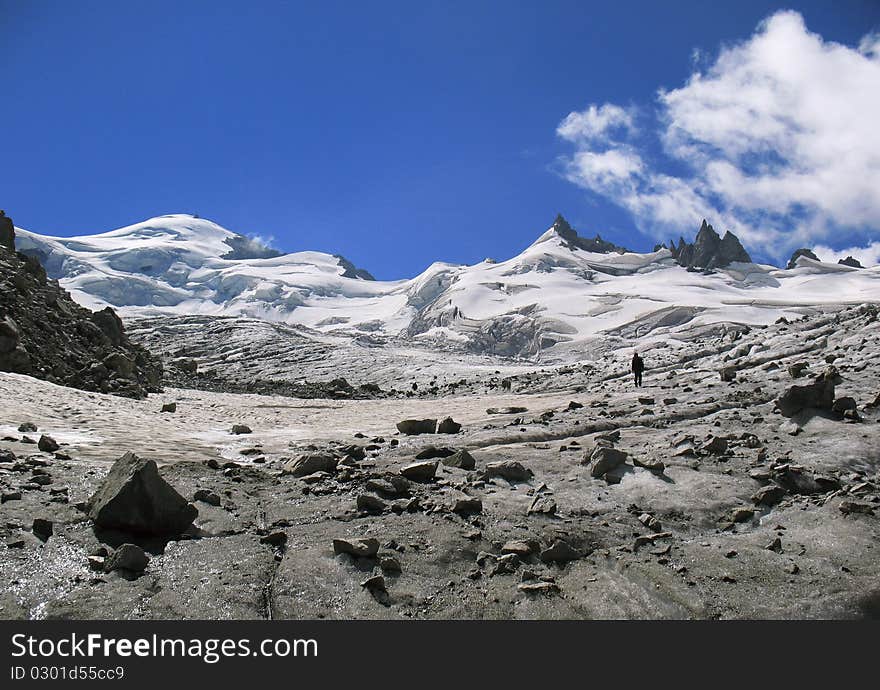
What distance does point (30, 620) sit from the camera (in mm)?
5188

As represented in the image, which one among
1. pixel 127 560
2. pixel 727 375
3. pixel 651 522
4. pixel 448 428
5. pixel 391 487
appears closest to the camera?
pixel 127 560

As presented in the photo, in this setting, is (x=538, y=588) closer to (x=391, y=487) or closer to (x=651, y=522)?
Result: (x=651, y=522)

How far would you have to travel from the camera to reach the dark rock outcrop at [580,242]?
565 ft

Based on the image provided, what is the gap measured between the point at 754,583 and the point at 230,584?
4985mm

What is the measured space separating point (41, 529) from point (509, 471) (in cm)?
578

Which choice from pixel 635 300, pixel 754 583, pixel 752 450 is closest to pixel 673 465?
pixel 752 450

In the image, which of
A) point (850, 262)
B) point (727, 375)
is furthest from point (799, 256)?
point (727, 375)

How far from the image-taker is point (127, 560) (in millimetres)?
6105

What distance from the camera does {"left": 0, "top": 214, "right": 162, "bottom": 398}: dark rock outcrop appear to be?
21016 mm

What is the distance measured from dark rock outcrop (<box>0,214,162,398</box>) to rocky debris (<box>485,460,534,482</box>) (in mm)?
16369

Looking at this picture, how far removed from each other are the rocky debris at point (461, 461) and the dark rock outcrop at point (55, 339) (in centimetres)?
1541

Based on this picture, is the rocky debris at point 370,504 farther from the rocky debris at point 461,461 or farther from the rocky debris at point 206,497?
the rocky debris at point 461,461

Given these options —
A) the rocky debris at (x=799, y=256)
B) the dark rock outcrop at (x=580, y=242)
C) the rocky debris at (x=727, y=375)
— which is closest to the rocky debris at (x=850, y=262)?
the rocky debris at (x=799, y=256)

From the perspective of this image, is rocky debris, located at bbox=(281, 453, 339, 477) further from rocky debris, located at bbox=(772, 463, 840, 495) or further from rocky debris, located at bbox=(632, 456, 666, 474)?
rocky debris, located at bbox=(772, 463, 840, 495)
